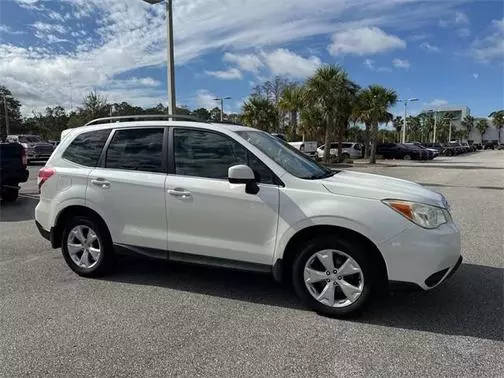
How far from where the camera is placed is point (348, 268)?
4.08 meters

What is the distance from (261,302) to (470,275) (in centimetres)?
257

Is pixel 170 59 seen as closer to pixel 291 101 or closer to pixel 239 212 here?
pixel 239 212

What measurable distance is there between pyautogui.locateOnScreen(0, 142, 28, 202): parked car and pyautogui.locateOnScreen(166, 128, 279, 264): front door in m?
8.30

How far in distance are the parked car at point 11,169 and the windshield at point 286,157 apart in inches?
342

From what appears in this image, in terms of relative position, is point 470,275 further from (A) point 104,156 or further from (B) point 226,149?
(A) point 104,156

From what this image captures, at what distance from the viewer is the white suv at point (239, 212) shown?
3.99m

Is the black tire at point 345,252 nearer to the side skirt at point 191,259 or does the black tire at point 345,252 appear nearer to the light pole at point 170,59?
the side skirt at point 191,259

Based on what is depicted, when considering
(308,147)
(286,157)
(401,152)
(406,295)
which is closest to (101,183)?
(286,157)

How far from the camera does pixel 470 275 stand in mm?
5379

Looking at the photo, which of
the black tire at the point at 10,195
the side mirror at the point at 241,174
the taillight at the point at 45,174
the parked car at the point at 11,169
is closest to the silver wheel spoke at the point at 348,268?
the side mirror at the point at 241,174

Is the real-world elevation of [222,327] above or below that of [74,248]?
below

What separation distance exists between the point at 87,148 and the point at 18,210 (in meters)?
6.18

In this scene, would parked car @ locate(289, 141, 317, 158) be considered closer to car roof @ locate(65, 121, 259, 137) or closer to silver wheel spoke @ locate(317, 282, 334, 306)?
car roof @ locate(65, 121, 259, 137)

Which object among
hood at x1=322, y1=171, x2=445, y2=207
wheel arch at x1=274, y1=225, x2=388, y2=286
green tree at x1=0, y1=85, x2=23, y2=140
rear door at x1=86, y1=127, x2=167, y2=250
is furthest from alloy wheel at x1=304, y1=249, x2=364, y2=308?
green tree at x1=0, y1=85, x2=23, y2=140
